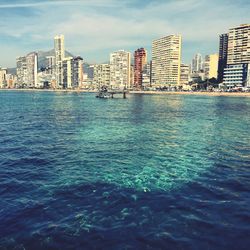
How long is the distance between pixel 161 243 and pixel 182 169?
1388 cm

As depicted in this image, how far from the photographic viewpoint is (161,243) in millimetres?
14930

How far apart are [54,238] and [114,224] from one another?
12.3 ft

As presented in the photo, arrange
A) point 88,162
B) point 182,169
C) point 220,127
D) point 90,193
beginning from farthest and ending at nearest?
point 220,127
point 88,162
point 182,169
point 90,193

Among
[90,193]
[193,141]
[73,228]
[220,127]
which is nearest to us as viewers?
[73,228]

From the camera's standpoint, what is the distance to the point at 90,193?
70.9 feet

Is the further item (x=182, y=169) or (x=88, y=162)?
(x=88, y=162)

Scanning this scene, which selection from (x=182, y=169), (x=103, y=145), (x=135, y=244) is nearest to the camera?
(x=135, y=244)

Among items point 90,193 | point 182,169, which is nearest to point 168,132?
point 182,169

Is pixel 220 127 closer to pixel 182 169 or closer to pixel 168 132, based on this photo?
pixel 168 132

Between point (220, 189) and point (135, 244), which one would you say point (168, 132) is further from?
point (135, 244)

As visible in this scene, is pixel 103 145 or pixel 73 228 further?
pixel 103 145

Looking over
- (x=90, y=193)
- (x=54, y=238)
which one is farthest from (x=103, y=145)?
(x=54, y=238)

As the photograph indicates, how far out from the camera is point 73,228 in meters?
16.3

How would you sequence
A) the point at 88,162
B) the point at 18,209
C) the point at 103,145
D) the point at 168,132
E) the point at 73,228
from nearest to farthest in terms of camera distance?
the point at 73,228, the point at 18,209, the point at 88,162, the point at 103,145, the point at 168,132
